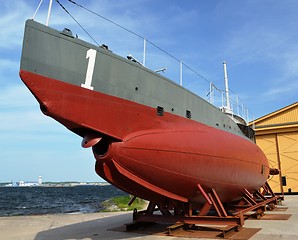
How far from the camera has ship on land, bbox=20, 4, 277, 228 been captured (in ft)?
20.6

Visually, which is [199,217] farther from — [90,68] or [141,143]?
[90,68]

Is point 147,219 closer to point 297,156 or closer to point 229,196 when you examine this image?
point 229,196

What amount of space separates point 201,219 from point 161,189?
1.51 metres

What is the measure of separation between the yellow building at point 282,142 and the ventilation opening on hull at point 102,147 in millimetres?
21928

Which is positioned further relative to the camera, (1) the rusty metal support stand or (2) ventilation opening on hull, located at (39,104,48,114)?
(1) the rusty metal support stand

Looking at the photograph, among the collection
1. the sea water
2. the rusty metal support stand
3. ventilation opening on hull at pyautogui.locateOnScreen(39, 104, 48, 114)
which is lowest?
the sea water

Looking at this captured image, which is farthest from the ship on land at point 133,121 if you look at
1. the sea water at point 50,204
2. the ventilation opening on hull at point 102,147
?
the sea water at point 50,204

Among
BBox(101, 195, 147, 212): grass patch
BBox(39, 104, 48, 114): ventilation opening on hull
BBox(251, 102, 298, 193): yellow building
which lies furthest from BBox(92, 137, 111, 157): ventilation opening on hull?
BBox(251, 102, 298, 193): yellow building

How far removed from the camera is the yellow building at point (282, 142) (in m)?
25.8

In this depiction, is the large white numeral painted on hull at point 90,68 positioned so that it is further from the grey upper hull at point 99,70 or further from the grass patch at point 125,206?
the grass patch at point 125,206

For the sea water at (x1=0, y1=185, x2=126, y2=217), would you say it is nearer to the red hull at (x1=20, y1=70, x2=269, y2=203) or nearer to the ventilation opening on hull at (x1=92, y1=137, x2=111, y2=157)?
the red hull at (x1=20, y1=70, x2=269, y2=203)

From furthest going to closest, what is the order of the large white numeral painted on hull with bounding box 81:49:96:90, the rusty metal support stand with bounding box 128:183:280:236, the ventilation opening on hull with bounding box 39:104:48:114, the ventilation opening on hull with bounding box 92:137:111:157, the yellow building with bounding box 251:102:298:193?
the yellow building with bounding box 251:102:298:193 < the rusty metal support stand with bounding box 128:183:280:236 < the ventilation opening on hull with bounding box 92:137:111:157 < the large white numeral painted on hull with bounding box 81:49:96:90 < the ventilation opening on hull with bounding box 39:104:48:114

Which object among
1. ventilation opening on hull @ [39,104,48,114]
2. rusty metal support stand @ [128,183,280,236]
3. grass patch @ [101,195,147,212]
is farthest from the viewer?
grass patch @ [101,195,147,212]

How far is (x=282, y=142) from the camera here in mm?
26594
